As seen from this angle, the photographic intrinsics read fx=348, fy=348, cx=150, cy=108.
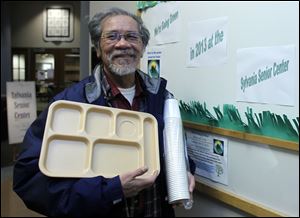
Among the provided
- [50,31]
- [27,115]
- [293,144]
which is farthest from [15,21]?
[293,144]

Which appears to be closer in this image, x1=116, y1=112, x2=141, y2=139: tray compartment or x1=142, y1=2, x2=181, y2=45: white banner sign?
x1=116, y1=112, x2=141, y2=139: tray compartment

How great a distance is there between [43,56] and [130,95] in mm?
651

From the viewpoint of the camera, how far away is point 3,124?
251 cm

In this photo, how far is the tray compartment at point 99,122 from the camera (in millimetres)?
802

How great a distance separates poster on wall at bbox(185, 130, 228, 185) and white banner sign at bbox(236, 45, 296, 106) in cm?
16

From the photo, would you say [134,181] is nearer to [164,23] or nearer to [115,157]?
[115,157]

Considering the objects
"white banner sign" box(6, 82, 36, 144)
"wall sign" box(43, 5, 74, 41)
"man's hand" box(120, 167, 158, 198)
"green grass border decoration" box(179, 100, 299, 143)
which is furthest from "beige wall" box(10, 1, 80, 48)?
"man's hand" box(120, 167, 158, 198)

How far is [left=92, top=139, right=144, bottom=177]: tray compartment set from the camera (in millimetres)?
793

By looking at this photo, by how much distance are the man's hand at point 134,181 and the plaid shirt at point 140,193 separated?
74mm

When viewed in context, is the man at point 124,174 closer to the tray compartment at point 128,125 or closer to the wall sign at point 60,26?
the tray compartment at point 128,125

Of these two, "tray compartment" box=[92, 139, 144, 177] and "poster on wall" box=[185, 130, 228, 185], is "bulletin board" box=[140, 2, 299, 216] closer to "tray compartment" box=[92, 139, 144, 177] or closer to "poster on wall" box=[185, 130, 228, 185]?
"poster on wall" box=[185, 130, 228, 185]

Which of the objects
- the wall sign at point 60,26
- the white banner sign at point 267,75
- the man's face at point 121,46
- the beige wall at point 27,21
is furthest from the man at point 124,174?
the beige wall at point 27,21

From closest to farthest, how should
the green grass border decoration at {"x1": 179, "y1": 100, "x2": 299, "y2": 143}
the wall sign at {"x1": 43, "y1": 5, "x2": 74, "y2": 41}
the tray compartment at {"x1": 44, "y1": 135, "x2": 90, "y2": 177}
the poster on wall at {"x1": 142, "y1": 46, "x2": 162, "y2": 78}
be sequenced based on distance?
the tray compartment at {"x1": 44, "y1": 135, "x2": 90, "y2": 177}, the green grass border decoration at {"x1": 179, "y1": 100, "x2": 299, "y2": 143}, the poster on wall at {"x1": 142, "y1": 46, "x2": 162, "y2": 78}, the wall sign at {"x1": 43, "y1": 5, "x2": 74, "y2": 41}

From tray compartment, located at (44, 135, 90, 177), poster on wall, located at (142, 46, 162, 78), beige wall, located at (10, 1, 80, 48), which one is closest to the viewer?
tray compartment, located at (44, 135, 90, 177)
